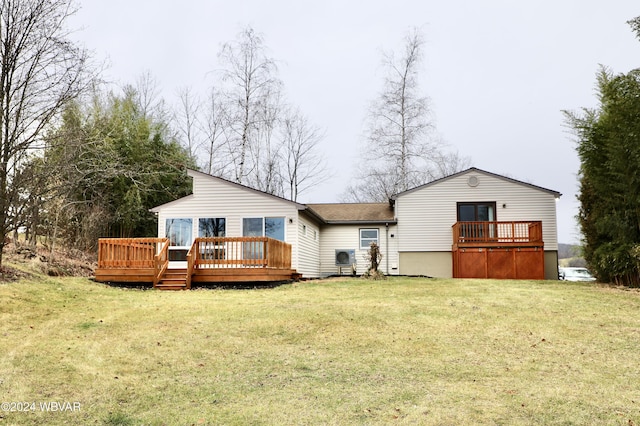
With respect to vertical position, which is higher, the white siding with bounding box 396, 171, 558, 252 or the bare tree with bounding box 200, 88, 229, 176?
the bare tree with bounding box 200, 88, 229, 176

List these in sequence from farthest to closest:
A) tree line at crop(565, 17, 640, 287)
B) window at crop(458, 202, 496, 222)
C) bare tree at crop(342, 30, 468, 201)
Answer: bare tree at crop(342, 30, 468, 201) → window at crop(458, 202, 496, 222) → tree line at crop(565, 17, 640, 287)

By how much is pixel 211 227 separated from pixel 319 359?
36.3 ft

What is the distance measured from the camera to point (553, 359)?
6352mm

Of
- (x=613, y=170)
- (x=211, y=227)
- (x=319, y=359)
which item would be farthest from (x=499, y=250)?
(x=319, y=359)

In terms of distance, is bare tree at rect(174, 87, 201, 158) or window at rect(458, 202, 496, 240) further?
bare tree at rect(174, 87, 201, 158)

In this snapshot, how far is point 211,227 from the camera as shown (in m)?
16.8

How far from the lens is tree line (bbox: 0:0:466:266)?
1048cm

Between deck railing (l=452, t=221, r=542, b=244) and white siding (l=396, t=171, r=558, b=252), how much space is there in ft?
2.49

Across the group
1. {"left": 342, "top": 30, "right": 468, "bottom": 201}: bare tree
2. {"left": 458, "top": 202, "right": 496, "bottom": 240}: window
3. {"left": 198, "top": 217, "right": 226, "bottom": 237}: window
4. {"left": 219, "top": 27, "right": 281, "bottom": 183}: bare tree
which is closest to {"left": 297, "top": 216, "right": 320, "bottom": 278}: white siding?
{"left": 198, "top": 217, "right": 226, "bottom": 237}: window

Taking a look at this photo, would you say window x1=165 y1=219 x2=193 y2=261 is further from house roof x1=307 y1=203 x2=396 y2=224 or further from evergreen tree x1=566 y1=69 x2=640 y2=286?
evergreen tree x1=566 y1=69 x2=640 y2=286

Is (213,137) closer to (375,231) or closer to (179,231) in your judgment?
(179,231)

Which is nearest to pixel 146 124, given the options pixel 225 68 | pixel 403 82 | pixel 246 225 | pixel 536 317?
pixel 225 68

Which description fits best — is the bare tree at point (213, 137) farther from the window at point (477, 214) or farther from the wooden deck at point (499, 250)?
the wooden deck at point (499, 250)

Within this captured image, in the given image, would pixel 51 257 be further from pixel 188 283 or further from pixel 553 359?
pixel 553 359
